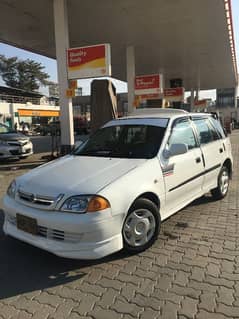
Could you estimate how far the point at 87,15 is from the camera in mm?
13469

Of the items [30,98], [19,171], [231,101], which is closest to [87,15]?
[19,171]

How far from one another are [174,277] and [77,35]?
50.0 ft

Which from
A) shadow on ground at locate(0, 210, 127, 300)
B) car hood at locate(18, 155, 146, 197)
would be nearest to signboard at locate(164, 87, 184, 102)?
car hood at locate(18, 155, 146, 197)

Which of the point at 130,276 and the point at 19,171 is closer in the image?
the point at 130,276

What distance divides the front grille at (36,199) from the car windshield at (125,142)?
4.37ft

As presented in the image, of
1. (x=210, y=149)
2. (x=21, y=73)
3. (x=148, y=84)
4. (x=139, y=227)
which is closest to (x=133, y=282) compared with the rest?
(x=139, y=227)

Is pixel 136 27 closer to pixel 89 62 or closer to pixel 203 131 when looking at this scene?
pixel 89 62

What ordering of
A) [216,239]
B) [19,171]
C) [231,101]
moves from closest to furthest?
1. [216,239]
2. [19,171]
3. [231,101]

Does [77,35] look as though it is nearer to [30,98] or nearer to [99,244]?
[99,244]

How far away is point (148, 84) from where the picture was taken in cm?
1881

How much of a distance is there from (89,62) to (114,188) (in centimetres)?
800

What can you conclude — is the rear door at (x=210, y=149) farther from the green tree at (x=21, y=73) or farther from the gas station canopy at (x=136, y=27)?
the green tree at (x=21, y=73)

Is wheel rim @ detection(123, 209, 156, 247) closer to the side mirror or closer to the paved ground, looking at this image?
the paved ground

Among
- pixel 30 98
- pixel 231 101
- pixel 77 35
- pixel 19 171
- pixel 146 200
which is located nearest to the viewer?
pixel 146 200
